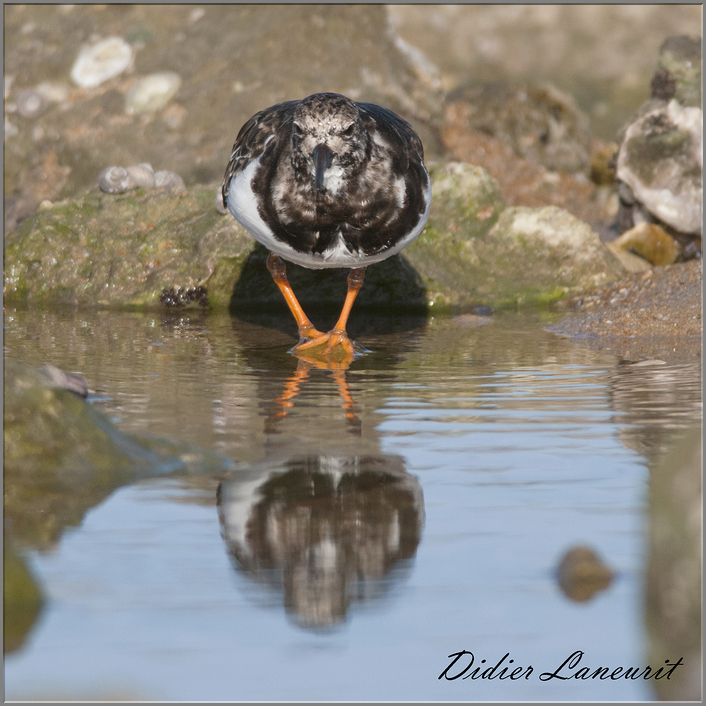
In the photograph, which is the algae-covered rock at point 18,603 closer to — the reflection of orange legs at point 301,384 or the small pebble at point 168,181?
the reflection of orange legs at point 301,384

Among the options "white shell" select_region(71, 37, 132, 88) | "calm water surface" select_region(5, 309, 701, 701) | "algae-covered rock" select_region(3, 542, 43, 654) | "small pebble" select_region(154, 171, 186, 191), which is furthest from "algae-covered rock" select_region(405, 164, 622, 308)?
"algae-covered rock" select_region(3, 542, 43, 654)

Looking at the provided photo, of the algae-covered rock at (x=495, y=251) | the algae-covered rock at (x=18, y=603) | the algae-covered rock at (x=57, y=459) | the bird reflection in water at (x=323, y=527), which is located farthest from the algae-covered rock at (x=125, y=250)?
the algae-covered rock at (x=18, y=603)

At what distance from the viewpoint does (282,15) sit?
15.4 metres

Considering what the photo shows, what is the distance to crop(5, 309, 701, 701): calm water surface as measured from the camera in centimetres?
320

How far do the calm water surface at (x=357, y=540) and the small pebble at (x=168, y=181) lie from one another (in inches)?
227

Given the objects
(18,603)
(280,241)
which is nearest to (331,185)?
(280,241)

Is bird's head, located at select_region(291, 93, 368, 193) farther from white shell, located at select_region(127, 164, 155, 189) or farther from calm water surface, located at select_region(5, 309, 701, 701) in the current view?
white shell, located at select_region(127, 164, 155, 189)

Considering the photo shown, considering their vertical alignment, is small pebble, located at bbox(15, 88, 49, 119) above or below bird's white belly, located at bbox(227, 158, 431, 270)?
above

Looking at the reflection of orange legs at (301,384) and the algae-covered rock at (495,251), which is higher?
the algae-covered rock at (495,251)

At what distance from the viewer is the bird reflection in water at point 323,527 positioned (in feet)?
12.1

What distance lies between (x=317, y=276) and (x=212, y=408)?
17.0ft

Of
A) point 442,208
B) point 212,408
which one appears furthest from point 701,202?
point 212,408

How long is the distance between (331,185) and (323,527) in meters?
3.85

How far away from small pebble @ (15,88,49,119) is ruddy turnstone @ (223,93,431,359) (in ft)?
25.9
